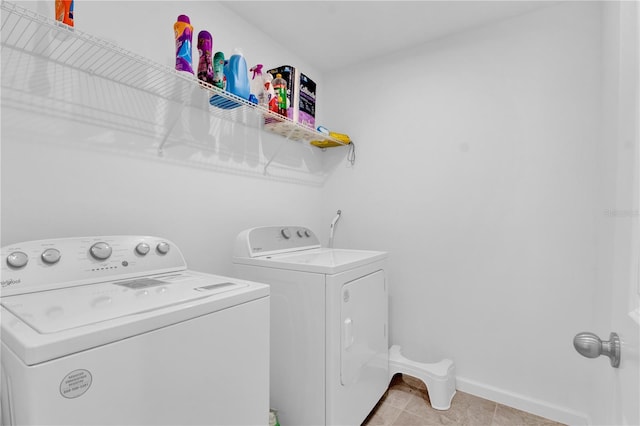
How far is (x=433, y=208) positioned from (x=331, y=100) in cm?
127

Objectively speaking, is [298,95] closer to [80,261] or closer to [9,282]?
[80,261]

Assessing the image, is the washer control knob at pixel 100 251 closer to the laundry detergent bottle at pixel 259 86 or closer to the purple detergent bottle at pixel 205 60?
the purple detergent bottle at pixel 205 60

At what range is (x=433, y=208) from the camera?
84.9 inches

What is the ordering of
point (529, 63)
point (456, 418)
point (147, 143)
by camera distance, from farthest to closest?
point (529, 63), point (456, 418), point (147, 143)

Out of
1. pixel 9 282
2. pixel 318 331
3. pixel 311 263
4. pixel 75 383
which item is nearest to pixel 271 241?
pixel 311 263

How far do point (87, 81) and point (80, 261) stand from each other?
2.39 feet

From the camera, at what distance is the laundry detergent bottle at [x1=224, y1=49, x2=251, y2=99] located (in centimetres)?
154

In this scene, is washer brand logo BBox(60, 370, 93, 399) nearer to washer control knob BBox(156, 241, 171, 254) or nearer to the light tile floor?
washer control knob BBox(156, 241, 171, 254)

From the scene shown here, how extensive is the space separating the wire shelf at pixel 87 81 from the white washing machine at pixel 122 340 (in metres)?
0.54

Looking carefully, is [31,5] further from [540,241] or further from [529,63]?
[540,241]

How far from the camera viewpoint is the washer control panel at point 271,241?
5.49ft

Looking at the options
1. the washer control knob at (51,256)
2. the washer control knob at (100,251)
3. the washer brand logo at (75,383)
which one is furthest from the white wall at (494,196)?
the washer brand logo at (75,383)

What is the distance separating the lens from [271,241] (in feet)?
5.92

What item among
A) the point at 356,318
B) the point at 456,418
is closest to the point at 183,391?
the point at 356,318
